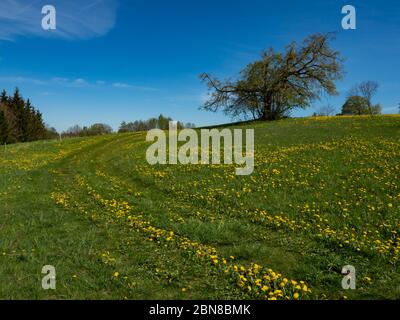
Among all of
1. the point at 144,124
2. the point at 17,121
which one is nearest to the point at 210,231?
the point at 17,121

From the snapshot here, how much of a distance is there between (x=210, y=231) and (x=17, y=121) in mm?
91376

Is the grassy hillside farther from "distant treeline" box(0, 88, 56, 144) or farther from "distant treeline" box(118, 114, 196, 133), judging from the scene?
"distant treeline" box(118, 114, 196, 133)

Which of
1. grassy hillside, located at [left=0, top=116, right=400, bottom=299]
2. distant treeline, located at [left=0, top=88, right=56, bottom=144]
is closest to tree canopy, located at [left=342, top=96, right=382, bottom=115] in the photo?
grassy hillside, located at [left=0, top=116, right=400, bottom=299]

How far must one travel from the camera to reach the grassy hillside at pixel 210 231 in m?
6.66

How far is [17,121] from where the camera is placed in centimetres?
8256

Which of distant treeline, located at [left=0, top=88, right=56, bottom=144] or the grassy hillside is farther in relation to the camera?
distant treeline, located at [left=0, top=88, right=56, bottom=144]

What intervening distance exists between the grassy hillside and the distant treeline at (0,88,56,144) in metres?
66.5

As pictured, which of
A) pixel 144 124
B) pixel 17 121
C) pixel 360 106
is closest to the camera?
pixel 17 121

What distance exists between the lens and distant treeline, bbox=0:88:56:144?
238 ft

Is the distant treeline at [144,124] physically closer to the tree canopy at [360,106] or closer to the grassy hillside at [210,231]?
the tree canopy at [360,106]

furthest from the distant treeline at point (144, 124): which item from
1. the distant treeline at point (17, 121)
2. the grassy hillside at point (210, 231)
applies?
the grassy hillside at point (210, 231)

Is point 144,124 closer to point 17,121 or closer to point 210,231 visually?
point 17,121
